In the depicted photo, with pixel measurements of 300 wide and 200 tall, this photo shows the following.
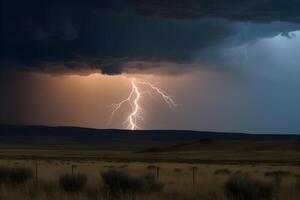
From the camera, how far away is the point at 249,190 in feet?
61.5

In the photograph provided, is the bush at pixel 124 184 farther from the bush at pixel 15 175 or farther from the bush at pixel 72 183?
the bush at pixel 15 175

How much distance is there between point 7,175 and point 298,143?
120 m

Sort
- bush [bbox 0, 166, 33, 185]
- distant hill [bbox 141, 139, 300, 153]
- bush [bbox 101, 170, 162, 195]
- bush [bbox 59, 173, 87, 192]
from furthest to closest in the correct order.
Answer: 1. distant hill [bbox 141, 139, 300, 153]
2. bush [bbox 0, 166, 33, 185]
3. bush [bbox 59, 173, 87, 192]
4. bush [bbox 101, 170, 162, 195]

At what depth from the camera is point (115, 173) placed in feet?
72.3

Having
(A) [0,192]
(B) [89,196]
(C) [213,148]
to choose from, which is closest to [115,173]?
(B) [89,196]

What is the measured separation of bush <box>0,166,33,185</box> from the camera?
965 inches

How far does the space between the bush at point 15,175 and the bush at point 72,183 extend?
286 centimetres

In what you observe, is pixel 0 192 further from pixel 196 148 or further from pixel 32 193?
pixel 196 148

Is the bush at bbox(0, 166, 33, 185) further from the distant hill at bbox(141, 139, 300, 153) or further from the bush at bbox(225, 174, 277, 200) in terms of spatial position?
the distant hill at bbox(141, 139, 300, 153)

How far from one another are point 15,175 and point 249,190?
11302 mm

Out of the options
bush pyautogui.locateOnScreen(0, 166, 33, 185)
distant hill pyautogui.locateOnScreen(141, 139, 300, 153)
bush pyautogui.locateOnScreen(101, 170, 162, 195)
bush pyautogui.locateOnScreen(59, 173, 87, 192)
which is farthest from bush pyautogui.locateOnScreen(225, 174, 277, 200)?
distant hill pyautogui.locateOnScreen(141, 139, 300, 153)

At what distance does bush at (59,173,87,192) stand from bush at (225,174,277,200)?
18.9 feet

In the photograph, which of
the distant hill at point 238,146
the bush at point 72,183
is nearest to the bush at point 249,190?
the bush at point 72,183

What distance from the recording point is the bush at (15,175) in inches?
965
